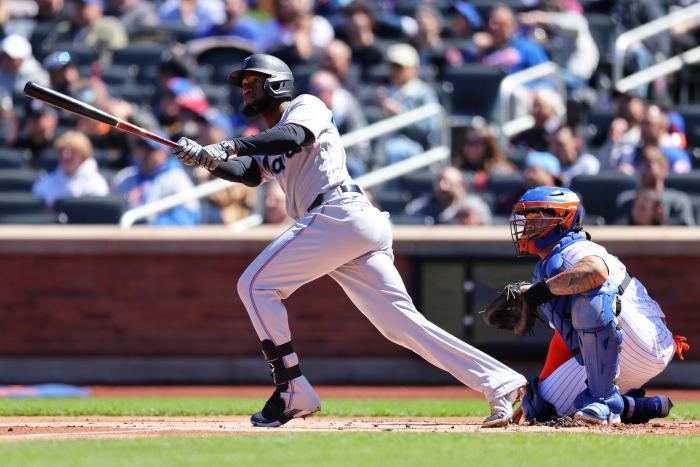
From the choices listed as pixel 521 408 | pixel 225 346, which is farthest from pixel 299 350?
pixel 521 408

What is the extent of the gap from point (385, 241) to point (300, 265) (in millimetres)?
471

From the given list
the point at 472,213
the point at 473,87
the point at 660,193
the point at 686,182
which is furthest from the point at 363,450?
the point at 473,87

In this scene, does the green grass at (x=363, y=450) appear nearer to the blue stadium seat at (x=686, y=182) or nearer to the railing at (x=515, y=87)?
the blue stadium seat at (x=686, y=182)

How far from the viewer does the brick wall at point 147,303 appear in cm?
1053

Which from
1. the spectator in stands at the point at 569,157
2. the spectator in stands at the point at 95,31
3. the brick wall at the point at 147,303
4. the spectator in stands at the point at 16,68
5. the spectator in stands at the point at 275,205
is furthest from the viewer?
the spectator in stands at the point at 95,31

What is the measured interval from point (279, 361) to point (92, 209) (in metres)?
5.30

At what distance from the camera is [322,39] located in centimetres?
1417

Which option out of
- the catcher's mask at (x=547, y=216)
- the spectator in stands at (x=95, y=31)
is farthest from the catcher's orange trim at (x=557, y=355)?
the spectator in stands at (x=95, y=31)

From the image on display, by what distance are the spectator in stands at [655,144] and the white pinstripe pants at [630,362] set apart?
4955mm

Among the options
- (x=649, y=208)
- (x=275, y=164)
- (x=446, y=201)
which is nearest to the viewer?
(x=275, y=164)

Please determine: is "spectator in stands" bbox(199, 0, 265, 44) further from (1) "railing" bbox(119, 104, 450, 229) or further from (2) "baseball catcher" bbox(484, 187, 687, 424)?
(2) "baseball catcher" bbox(484, 187, 687, 424)

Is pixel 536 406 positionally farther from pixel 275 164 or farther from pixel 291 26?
pixel 291 26

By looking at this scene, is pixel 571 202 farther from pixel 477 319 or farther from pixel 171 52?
pixel 171 52

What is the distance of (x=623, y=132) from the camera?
39.0 ft
